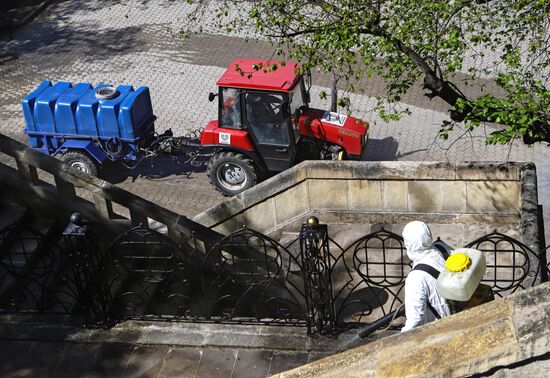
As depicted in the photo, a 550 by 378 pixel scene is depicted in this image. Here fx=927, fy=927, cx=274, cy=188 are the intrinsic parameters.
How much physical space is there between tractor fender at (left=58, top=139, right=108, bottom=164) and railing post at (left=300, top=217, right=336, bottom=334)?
8728mm

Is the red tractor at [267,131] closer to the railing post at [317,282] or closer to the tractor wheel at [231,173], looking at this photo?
the tractor wheel at [231,173]

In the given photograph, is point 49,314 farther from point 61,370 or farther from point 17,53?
point 17,53

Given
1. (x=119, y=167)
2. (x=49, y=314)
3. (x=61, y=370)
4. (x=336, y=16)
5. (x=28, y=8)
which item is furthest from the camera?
(x=28, y=8)

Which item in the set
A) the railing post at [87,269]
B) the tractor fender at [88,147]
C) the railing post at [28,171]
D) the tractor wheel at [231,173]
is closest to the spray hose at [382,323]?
the railing post at [87,269]

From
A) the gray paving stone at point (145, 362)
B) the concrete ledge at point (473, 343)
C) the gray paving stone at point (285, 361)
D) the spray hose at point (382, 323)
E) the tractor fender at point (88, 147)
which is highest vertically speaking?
the concrete ledge at point (473, 343)

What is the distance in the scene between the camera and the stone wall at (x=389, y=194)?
10.6 m

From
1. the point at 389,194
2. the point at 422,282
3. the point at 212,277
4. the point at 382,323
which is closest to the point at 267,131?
the point at 389,194

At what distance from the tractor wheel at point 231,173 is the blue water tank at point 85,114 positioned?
4.95ft

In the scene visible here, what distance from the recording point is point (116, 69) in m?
20.2

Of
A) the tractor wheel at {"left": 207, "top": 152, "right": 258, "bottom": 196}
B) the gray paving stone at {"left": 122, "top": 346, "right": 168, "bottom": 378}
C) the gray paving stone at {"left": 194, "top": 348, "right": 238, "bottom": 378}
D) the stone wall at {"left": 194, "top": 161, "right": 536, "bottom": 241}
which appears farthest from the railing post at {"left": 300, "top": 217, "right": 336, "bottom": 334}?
the tractor wheel at {"left": 207, "top": 152, "right": 258, "bottom": 196}

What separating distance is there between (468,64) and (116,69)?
7.52 m

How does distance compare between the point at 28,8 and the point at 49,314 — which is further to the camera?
the point at 28,8

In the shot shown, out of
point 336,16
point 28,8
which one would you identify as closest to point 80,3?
point 28,8

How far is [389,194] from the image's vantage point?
433 inches
